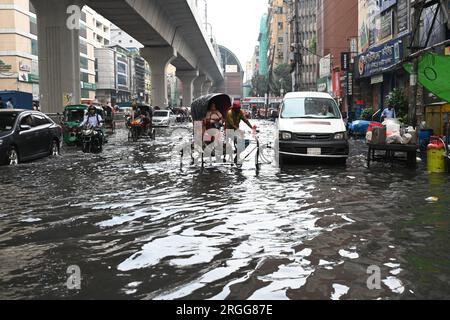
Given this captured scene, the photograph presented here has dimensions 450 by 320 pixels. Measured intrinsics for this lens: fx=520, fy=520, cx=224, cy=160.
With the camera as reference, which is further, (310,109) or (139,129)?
(139,129)

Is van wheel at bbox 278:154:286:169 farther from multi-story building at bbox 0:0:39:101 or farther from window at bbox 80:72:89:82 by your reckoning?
window at bbox 80:72:89:82

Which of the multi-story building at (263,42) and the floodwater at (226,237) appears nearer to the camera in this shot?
the floodwater at (226,237)

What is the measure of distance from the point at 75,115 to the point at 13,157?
31.5 feet

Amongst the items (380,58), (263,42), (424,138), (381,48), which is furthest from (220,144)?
(263,42)

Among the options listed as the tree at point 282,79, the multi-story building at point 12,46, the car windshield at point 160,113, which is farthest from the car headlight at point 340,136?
the tree at point 282,79

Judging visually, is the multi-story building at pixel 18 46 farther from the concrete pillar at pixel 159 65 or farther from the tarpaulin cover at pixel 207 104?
the tarpaulin cover at pixel 207 104

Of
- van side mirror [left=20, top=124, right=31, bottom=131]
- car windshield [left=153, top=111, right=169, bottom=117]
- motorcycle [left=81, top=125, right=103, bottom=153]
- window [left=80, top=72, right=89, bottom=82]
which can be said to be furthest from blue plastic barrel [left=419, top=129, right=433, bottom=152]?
window [left=80, top=72, right=89, bottom=82]

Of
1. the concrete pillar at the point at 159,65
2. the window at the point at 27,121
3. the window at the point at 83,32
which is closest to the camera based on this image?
the window at the point at 27,121

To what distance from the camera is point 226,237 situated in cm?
640

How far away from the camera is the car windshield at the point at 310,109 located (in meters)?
15.0

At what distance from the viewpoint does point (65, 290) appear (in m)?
4.49

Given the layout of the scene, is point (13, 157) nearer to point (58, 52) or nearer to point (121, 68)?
point (58, 52)

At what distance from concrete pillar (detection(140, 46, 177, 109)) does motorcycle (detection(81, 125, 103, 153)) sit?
32776mm
